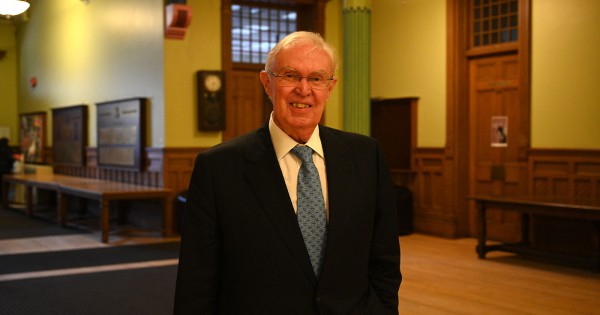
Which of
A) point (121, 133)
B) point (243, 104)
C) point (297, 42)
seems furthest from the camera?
point (121, 133)

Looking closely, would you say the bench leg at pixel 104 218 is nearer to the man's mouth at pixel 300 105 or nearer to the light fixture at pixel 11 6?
the light fixture at pixel 11 6

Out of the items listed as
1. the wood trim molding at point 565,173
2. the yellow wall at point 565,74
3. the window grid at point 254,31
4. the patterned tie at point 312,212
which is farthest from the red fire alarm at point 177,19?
the patterned tie at point 312,212

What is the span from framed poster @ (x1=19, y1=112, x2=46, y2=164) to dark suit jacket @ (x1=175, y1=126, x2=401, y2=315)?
43.9ft

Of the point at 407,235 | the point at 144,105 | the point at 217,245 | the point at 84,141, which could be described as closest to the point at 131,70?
the point at 144,105

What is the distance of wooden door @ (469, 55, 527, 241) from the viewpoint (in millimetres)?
8602

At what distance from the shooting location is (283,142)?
2.08 m

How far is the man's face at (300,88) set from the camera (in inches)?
77.2

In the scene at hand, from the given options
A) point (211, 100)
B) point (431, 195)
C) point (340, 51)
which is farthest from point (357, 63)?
point (340, 51)

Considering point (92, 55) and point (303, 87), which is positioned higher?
point (92, 55)

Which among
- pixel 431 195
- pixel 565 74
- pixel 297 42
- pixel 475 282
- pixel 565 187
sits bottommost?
pixel 475 282

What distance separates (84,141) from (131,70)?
2527 millimetres

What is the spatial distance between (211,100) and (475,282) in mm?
4586

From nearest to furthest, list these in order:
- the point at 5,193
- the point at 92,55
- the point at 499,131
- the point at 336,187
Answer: the point at 336,187
the point at 499,131
the point at 92,55
the point at 5,193

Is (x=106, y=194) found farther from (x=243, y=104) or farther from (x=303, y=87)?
(x=303, y=87)
